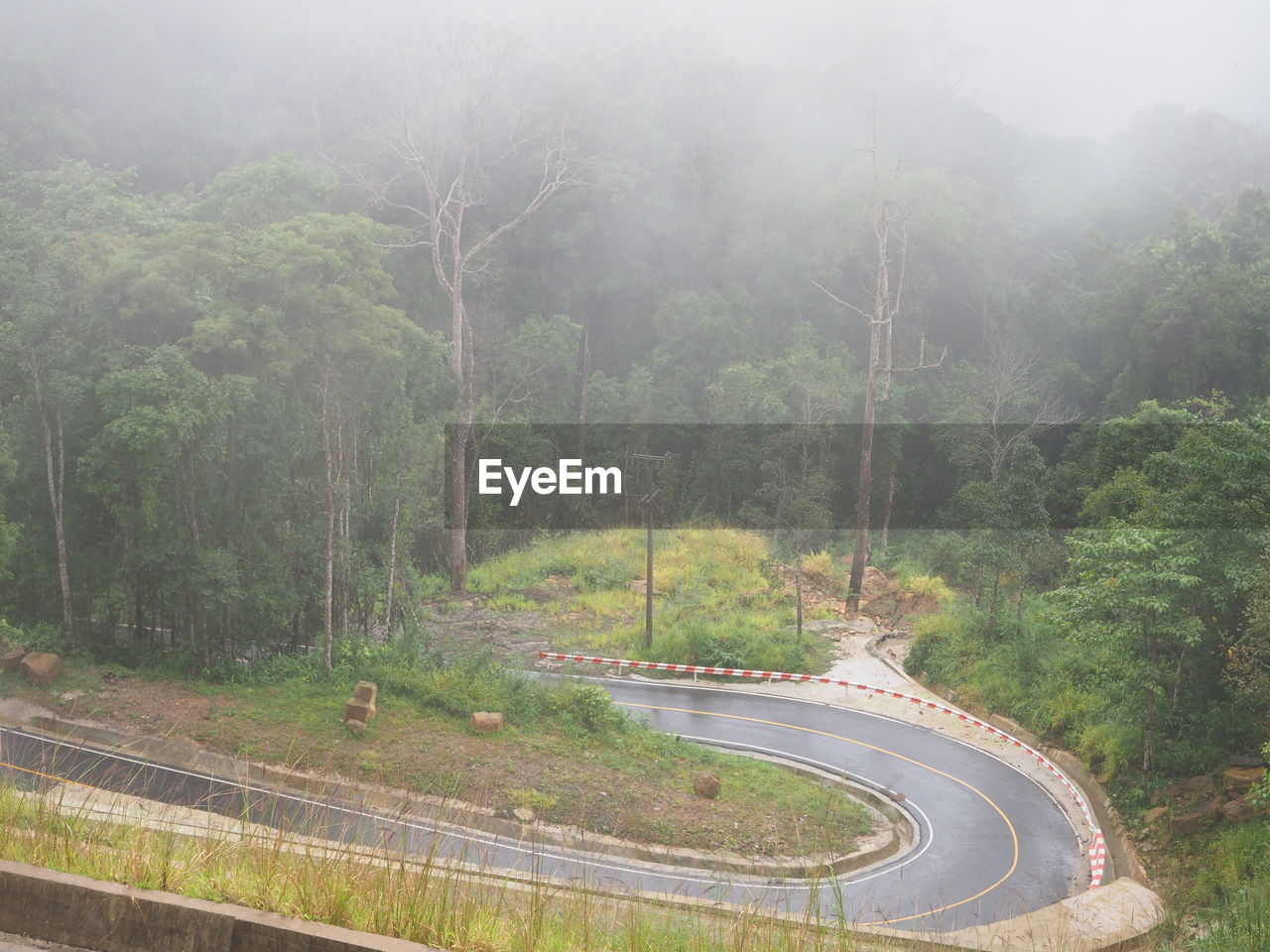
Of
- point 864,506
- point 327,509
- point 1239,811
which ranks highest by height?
point 327,509

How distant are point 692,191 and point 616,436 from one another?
1362 centimetres

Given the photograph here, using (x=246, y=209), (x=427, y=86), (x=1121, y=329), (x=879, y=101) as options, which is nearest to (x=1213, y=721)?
Result: (x=246, y=209)

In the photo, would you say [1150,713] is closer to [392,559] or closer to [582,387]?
[392,559]

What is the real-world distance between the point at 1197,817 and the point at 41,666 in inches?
715

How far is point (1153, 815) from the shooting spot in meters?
15.3

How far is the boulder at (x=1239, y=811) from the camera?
13.9 metres

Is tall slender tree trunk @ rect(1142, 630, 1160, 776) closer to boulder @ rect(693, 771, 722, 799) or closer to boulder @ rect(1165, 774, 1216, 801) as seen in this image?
boulder @ rect(1165, 774, 1216, 801)

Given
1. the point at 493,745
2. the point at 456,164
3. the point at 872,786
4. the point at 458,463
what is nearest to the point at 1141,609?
the point at 872,786

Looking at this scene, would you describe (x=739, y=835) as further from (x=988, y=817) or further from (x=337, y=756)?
(x=337, y=756)

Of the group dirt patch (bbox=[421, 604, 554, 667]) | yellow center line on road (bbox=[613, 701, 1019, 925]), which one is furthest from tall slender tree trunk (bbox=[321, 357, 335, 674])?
yellow center line on road (bbox=[613, 701, 1019, 925])

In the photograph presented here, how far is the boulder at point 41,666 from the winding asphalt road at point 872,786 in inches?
70.9

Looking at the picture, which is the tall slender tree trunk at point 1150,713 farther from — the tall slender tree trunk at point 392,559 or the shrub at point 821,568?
the shrub at point 821,568

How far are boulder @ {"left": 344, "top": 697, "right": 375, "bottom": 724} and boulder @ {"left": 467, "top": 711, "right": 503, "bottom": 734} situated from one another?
1723 millimetres

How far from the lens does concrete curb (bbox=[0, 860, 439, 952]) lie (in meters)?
3.38
